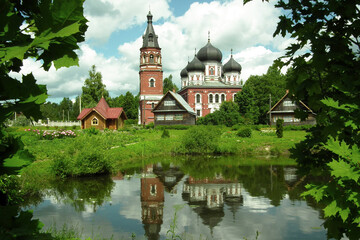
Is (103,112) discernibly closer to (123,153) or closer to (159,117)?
(159,117)

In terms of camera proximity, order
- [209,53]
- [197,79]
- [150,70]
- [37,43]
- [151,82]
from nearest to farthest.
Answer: [37,43] → [150,70] → [151,82] → [197,79] → [209,53]

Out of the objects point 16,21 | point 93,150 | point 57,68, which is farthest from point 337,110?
point 93,150

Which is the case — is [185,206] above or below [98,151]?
below

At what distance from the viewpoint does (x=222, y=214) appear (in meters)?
8.09

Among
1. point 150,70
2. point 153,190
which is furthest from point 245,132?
point 150,70

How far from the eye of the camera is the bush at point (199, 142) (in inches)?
806

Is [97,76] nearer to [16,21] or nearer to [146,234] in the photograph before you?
[146,234]

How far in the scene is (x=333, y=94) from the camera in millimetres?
3146

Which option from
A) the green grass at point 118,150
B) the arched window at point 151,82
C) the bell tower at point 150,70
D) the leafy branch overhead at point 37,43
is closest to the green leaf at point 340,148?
the leafy branch overhead at point 37,43

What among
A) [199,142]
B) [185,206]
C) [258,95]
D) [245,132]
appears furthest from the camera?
[258,95]

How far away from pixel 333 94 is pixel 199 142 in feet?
57.4

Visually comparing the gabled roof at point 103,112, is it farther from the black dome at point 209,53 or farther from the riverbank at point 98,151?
the black dome at point 209,53

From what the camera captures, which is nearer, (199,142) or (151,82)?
(199,142)

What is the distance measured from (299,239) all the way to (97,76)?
158 feet
